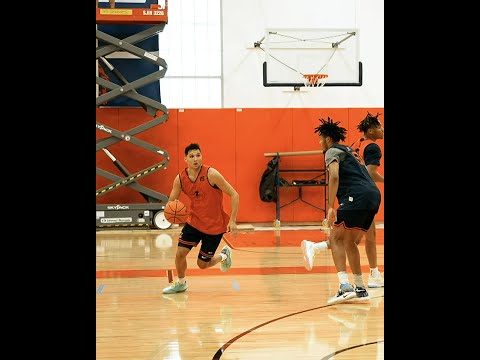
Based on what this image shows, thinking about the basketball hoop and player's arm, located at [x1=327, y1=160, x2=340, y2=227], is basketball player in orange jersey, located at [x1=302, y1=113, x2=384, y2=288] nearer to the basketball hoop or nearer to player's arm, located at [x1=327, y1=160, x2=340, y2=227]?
player's arm, located at [x1=327, y1=160, x2=340, y2=227]

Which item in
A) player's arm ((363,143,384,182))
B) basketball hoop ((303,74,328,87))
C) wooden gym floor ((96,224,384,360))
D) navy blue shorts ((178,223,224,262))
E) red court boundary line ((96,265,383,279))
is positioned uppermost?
basketball hoop ((303,74,328,87))

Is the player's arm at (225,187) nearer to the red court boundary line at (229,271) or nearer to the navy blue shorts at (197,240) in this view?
the navy blue shorts at (197,240)

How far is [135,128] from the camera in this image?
1232 cm

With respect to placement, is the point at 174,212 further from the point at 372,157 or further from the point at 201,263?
the point at 372,157

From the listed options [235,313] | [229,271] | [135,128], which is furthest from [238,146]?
[235,313]

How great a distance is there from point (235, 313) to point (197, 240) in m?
1.13

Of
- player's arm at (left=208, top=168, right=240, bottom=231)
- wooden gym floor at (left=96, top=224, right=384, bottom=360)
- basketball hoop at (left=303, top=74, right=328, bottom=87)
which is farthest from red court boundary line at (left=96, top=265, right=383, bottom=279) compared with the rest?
basketball hoop at (left=303, top=74, right=328, bottom=87)

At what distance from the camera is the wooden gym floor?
14.5 ft

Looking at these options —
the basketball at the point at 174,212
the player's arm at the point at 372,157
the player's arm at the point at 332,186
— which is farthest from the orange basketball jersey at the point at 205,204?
the player's arm at the point at 372,157

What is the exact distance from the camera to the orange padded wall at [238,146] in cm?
1314

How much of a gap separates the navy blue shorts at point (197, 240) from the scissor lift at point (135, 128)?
235 inches

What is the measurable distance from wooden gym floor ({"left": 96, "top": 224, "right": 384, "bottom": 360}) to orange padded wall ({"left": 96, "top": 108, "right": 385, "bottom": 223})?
13.5ft
